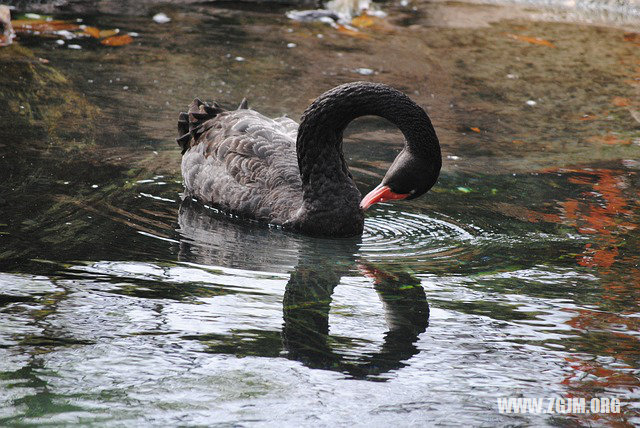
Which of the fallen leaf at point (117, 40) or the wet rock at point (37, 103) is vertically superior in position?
the fallen leaf at point (117, 40)

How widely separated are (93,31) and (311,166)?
5658 millimetres

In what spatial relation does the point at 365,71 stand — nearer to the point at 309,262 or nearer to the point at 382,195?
the point at 382,195

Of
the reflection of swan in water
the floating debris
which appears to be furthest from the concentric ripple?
the floating debris

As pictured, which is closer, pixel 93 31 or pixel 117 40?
pixel 117 40

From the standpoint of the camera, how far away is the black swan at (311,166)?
5.31 metres

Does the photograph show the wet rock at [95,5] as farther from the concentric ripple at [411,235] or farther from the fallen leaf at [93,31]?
the concentric ripple at [411,235]

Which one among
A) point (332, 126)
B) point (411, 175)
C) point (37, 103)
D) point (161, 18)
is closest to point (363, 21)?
point (161, 18)

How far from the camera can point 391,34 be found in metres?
11.4

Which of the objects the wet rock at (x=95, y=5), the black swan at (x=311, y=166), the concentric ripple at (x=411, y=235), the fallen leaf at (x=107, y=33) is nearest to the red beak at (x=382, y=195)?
the black swan at (x=311, y=166)

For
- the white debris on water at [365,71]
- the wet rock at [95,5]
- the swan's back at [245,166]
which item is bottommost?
the swan's back at [245,166]

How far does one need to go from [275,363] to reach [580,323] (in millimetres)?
1490

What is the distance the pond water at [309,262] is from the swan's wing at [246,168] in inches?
6.5

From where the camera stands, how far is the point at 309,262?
16.9ft

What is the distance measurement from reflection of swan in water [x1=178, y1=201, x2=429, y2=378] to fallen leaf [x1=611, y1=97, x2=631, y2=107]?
4372mm
